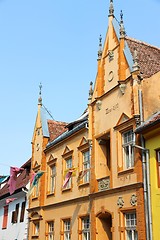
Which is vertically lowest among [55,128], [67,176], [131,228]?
[131,228]

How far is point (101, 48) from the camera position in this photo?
21.2 meters

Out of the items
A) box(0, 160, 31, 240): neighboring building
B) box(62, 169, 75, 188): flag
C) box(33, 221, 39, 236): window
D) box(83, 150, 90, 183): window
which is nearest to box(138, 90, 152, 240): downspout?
box(83, 150, 90, 183): window

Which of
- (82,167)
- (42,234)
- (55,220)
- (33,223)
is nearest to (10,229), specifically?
(33,223)

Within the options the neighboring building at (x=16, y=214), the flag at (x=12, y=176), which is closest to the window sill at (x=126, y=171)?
the flag at (x=12, y=176)

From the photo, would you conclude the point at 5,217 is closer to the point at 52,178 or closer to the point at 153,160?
the point at 52,178

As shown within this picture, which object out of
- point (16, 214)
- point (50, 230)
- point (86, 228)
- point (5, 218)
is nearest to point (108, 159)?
point (86, 228)

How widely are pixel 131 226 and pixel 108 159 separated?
454cm

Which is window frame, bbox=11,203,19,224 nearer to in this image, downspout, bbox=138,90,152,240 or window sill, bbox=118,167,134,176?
window sill, bbox=118,167,134,176

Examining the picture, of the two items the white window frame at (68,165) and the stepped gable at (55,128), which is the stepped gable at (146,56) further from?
the stepped gable at (55,128)

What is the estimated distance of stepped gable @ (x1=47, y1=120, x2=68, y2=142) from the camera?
28241 millimetres

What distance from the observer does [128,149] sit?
1727 centimetres

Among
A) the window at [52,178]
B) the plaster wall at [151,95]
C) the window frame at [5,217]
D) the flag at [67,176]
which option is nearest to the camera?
the plaster wall at [151,95]

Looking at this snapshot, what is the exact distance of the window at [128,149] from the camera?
16.9 meters

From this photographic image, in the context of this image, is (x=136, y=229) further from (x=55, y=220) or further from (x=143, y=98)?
(x=55, y=220)
